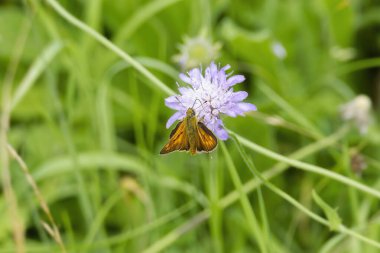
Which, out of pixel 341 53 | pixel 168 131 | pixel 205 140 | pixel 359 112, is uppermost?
pixel 341 53

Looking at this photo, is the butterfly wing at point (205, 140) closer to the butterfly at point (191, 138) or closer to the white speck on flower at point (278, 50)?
the butterfly at point (191, 138)

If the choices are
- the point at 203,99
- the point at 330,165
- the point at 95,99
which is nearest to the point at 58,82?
Result: the point at 95,99

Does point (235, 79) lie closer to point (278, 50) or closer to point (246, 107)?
point (246, 107)

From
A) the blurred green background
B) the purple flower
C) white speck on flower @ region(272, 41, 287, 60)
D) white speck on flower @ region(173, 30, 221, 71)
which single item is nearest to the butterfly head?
the purple flower

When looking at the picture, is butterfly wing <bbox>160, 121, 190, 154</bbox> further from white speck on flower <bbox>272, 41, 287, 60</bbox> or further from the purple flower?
white speck on flower <bbox>272, 41, 287, 60</bbox>

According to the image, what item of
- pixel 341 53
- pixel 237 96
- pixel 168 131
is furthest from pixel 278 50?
pixel 237 96

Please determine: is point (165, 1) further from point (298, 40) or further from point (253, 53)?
point (298, 40)

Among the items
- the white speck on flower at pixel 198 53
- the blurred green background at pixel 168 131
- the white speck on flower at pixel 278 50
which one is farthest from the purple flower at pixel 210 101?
the white speck on flower at pixel 278 50
